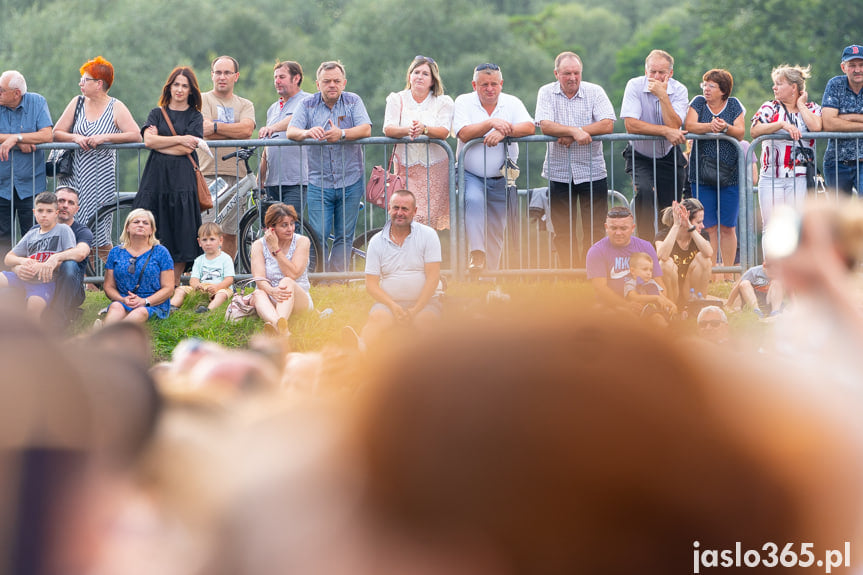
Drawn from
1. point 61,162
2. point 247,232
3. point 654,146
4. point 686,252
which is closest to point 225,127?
point 247,232

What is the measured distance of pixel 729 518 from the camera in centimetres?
108

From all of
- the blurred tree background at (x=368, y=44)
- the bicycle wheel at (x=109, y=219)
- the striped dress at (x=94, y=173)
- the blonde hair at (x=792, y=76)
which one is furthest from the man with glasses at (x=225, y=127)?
the blurred tree background at (x=368, y=44)

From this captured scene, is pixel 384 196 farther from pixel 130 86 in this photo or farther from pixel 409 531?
pixel 130 86

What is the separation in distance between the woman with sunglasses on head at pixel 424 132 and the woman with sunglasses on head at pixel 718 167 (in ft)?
6.08

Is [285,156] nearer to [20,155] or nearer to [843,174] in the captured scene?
A: [20,155]

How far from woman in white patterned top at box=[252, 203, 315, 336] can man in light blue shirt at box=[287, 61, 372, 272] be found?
0.67m

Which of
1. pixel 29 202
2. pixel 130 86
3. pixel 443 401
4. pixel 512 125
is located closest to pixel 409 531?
pixel 443 401

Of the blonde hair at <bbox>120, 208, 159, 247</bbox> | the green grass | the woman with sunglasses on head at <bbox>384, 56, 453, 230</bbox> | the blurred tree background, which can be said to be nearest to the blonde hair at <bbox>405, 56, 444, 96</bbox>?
the woman with sunglasses on head at <bbox>384, 56, 453, 230</bbox>

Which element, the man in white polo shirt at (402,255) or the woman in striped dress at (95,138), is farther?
the woman in striped dress at (95,138)

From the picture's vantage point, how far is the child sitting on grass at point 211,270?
8.27 m

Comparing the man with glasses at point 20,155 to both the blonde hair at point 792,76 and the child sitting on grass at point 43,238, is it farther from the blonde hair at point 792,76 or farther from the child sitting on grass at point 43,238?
the blonde hair at point 792,76

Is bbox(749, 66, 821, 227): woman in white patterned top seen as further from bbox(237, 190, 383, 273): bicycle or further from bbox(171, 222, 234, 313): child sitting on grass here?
bbox(171, 222, 234, 313): child sitting on grass

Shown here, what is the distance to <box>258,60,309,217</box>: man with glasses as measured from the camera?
870 centimetres

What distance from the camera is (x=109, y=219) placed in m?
8.80
